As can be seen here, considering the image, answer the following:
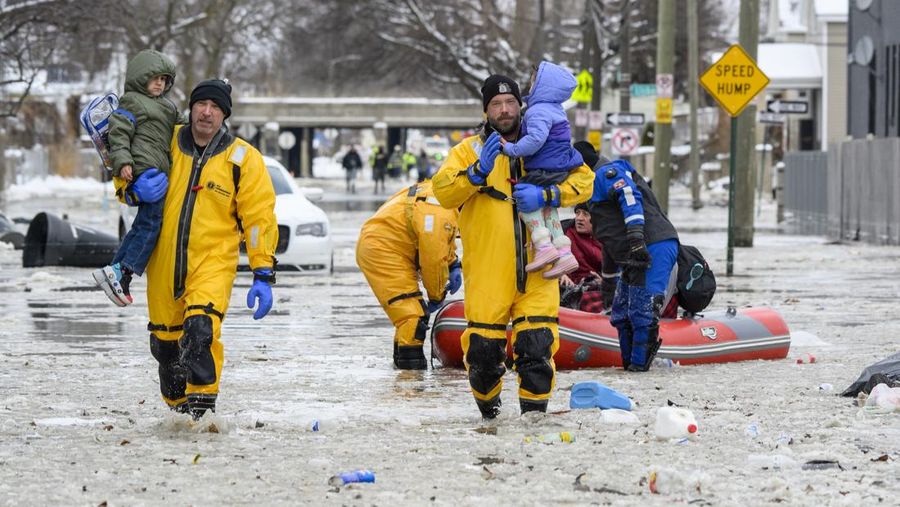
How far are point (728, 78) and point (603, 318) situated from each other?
32.5 feet

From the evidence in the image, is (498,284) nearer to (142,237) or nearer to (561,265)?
(561,265)

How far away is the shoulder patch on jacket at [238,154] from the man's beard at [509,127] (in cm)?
122

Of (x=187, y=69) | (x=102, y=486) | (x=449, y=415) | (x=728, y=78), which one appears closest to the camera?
(x=102, y=486)

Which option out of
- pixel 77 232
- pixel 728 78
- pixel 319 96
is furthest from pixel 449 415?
pixel 319 96

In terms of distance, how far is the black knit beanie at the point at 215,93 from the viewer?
8508mm

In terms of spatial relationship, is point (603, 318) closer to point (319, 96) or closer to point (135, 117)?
point (135, 117)

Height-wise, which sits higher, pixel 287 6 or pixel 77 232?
pixel 287 6

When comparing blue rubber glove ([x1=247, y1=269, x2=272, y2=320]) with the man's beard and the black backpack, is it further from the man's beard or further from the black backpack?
the black backpack

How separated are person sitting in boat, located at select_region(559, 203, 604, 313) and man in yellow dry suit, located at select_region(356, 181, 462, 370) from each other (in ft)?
3.88

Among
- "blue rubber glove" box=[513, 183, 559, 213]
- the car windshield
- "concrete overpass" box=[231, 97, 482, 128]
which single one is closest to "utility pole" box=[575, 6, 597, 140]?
the car windshield

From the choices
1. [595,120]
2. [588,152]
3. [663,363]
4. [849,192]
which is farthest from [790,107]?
[588,152]

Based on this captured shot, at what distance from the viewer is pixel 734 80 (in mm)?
21047

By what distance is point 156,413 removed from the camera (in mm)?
9227

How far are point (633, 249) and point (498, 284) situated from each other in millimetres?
2593
